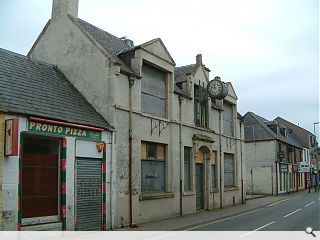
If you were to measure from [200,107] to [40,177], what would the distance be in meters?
13.0

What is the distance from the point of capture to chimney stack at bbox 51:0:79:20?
60.2 feet

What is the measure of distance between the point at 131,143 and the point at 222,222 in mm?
5544

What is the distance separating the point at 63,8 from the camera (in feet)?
60.5

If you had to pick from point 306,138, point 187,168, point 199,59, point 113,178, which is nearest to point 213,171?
point 187,168

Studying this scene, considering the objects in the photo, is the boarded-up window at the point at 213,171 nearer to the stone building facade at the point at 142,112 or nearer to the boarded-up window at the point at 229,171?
the stone building facade at the point at 142,112

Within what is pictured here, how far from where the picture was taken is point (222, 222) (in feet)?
59.9

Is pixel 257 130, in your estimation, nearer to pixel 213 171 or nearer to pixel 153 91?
pixel 213 171

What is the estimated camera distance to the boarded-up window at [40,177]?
12477 millimetres

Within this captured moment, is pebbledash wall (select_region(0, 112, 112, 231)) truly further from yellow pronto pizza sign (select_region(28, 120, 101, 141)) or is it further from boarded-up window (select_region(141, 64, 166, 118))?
boarded-up window (select_region(141, 64, 166, 118))

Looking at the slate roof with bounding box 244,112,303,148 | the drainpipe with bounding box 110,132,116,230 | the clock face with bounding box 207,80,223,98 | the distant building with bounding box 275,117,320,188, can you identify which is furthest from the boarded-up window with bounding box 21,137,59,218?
the distant building with bounding box 275,117,320,188

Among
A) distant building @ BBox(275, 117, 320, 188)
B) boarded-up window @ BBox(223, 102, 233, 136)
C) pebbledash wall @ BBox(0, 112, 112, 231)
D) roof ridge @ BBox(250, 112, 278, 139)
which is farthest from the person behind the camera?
distant building @ BBox(275, 117, 320, 188)

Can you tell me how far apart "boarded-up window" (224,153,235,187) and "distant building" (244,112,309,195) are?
15.6 meters
